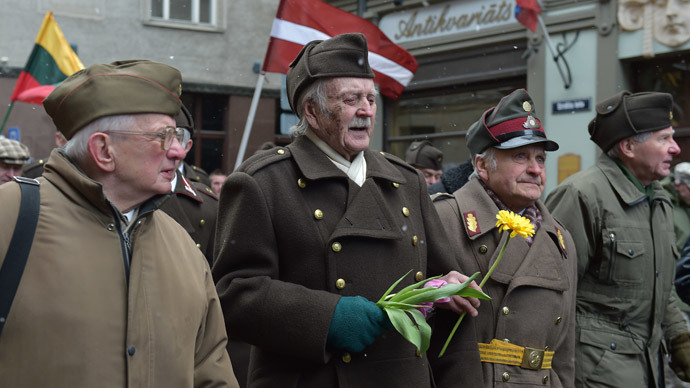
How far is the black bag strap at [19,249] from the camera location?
7.71ft

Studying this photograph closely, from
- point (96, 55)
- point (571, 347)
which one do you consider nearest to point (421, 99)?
point (96, 55)

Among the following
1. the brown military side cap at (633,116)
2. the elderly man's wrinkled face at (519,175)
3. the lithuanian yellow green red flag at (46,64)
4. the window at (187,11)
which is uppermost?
the window at (187,11)

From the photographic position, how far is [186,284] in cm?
279

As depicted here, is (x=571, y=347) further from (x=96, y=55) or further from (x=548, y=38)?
(x=96, y=55)

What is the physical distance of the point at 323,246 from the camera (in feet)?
10.9

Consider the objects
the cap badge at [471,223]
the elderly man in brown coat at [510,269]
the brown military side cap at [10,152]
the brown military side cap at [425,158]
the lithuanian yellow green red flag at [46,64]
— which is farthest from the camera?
the brown military side cap at [425,158]

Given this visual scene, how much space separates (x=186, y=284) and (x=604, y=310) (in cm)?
287

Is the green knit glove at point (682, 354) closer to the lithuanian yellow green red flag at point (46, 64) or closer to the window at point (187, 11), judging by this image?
the lithuanian yellow green red flag at point (46, 64)

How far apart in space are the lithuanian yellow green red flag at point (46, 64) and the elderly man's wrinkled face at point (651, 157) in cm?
600

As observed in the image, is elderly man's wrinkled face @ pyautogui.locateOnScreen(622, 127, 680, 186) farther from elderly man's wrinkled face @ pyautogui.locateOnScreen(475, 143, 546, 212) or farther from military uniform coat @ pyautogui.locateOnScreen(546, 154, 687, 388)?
elderly man's wrinkled face @ pyautogui.locateOnScreen(475, 143, 546, 212)

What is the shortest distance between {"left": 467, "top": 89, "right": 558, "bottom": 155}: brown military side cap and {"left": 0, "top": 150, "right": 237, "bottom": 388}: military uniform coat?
190cm

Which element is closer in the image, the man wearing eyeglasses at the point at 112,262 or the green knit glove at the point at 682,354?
the man wearing eyeglasses at the point at 112,262

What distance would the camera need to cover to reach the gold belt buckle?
3.88 m

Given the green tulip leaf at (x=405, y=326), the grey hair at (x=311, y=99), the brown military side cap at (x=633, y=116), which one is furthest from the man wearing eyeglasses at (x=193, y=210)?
the brown military side cap at (x=633, y=116)
